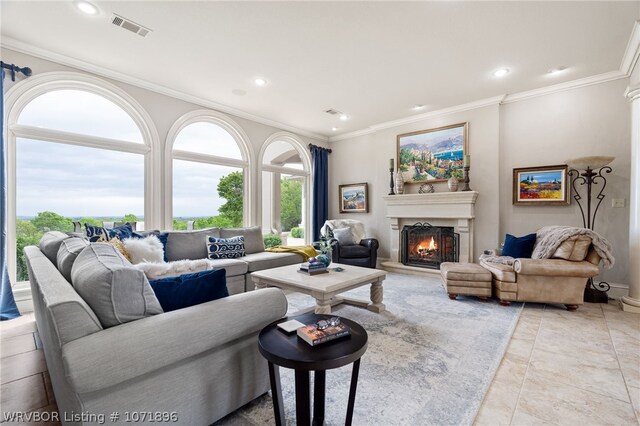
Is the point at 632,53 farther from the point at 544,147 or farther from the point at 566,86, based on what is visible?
the point at 544,147

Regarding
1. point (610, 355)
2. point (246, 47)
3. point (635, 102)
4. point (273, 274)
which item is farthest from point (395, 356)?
point (635, 102)

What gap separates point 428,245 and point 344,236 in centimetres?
154

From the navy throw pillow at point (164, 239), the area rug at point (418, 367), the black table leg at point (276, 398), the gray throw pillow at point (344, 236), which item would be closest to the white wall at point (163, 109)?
the navy throw pillow at point (164, 239)

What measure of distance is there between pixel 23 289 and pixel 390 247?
211 inches

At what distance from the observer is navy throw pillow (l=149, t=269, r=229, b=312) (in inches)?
54.2

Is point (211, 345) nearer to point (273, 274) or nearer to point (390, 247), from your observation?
point (273, 274)

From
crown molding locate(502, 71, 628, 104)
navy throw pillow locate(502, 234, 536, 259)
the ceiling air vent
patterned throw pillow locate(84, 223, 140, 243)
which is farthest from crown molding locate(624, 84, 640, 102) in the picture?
patterned throw pillow locate(84, 223, 140, 243)

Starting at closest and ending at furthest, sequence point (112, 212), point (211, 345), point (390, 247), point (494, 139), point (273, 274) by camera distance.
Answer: point (211, 345), point (273, 274), point (112, 212), point (494, 139), point (390, 247)

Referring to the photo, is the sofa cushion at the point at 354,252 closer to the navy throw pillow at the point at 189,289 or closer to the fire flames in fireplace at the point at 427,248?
the fire flames in fireplace at the point at 427,248

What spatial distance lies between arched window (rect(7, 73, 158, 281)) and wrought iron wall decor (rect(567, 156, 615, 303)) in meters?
5.65

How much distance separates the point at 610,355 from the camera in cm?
219

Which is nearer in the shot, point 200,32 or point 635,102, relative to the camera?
point 200,32

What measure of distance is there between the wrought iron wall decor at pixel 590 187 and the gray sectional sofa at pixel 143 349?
404 centimetres

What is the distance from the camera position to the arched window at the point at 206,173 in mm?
4371
